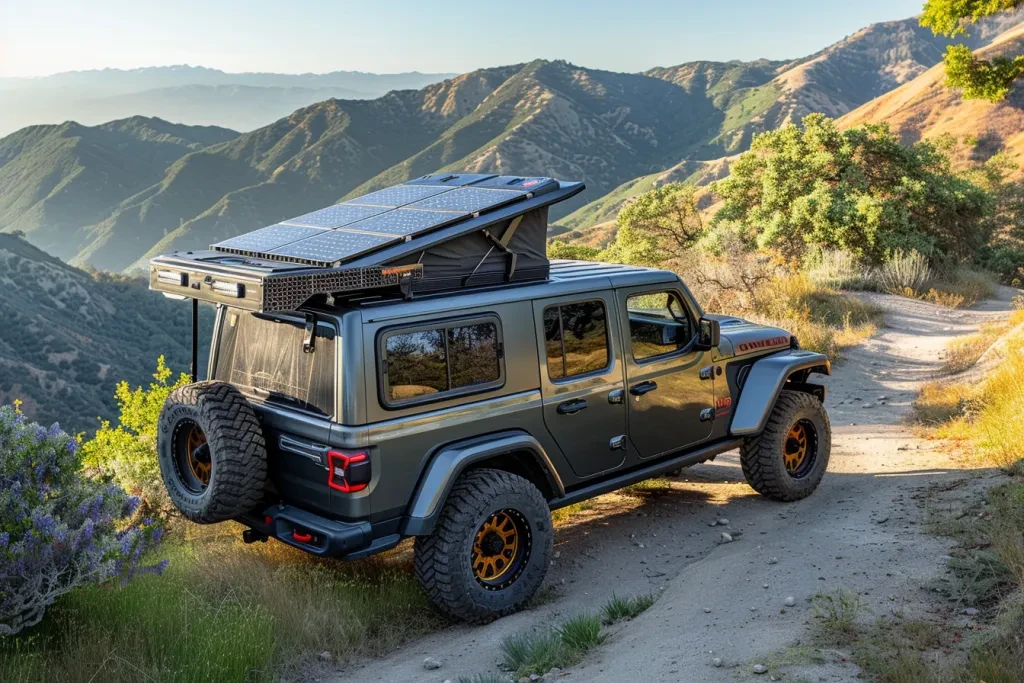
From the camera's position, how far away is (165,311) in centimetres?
6819

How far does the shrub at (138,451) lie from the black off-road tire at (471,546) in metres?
4.04

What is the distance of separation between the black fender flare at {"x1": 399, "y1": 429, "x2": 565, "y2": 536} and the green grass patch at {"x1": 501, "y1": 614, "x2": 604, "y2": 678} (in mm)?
805

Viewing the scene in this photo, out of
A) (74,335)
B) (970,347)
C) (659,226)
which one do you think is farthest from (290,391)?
(74,335)

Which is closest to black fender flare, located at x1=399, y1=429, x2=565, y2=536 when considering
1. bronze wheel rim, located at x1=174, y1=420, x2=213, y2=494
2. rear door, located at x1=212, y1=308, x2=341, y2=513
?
rear door, located at x1=212, y1=308, x2=341, y2=513

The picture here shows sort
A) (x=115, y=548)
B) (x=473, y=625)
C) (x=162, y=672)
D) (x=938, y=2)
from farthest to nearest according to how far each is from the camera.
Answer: (x=938, y=2)
(x=473, y=625)
(x=115, y=548)
(x=162, y=672)

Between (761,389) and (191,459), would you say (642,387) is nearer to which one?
(761,389)

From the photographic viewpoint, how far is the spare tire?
4852mm

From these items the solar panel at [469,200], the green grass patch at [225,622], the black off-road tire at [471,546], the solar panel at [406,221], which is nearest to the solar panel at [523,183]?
the solar panel at [469,200]

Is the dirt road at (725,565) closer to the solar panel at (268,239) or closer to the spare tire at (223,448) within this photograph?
the spare tire at (223,448)

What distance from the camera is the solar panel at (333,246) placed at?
493 cm

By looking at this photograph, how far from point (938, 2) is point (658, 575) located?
9.47 metres

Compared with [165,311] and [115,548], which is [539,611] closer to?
[115,548]

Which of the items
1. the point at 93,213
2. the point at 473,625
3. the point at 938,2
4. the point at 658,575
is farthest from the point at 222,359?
the point at 93,213

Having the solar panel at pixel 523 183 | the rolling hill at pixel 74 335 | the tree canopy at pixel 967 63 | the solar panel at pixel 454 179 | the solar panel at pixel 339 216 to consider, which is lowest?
the rolling hill at pixel 74 335
